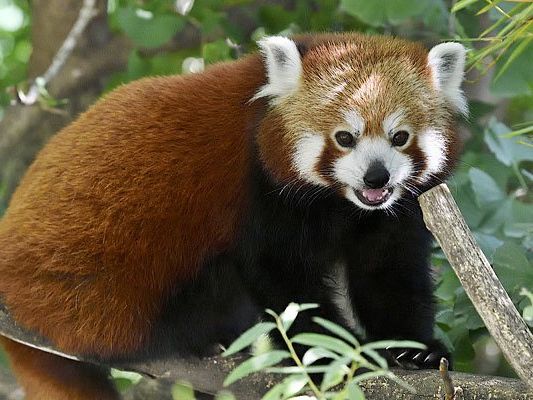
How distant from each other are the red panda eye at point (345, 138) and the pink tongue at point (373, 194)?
0.14m

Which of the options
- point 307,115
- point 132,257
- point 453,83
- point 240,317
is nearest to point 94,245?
point 132,257

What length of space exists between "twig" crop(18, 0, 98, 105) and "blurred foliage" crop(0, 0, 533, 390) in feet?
0.44

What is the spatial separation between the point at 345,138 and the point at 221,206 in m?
0.45

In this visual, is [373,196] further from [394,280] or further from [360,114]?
[394,280]

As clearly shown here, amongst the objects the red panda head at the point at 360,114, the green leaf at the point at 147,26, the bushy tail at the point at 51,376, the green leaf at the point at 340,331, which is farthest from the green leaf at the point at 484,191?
the green leaf at the point at 340,331

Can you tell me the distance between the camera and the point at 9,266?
2814mm

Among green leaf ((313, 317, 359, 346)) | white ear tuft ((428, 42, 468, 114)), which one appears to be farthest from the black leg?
green leaf ((313, 317, 359, 346))

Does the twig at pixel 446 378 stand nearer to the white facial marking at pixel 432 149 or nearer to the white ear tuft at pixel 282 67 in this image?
the white facial marking at pixel 432 149

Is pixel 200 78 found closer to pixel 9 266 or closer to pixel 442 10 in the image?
pixel 9 266

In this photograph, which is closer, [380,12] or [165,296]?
[165,296]

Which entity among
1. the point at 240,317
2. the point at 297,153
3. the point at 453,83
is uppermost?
the point at 453,83

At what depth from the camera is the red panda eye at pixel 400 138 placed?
2.66 m

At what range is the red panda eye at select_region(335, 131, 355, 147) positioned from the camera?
267cm

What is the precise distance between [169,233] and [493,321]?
1.19 meters
